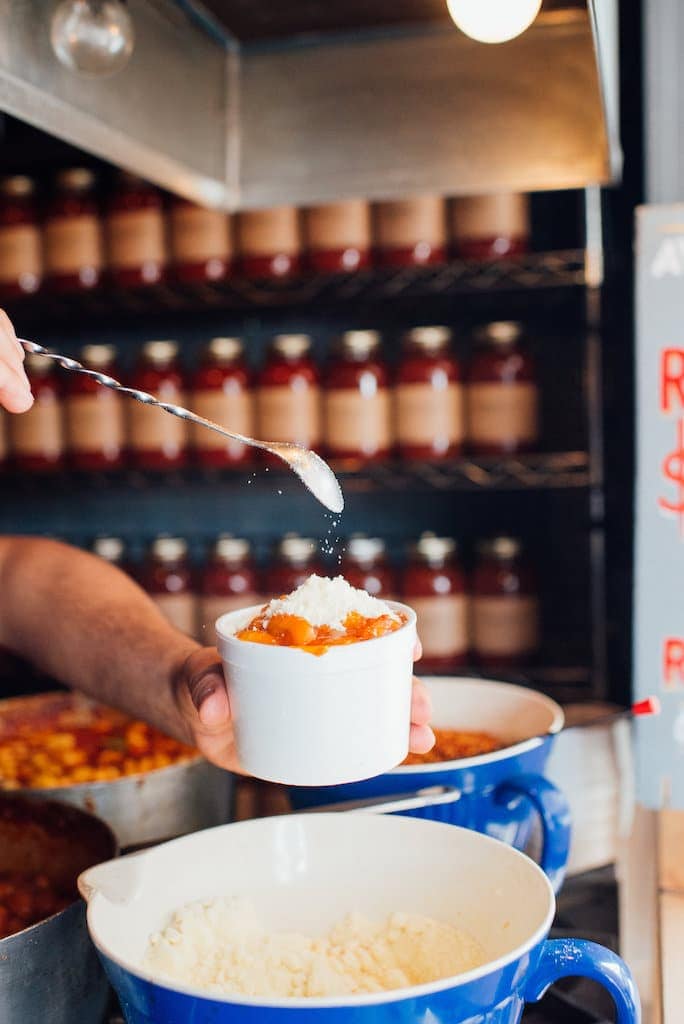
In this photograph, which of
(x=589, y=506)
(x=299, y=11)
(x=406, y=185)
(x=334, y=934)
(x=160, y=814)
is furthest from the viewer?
(x=589, y=506)

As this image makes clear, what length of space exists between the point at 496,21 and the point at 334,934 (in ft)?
2.53

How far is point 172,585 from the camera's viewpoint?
86.0 inches

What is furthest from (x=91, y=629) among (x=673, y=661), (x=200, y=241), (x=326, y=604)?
(x=200, y=241)

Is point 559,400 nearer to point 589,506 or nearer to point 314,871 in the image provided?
point 589,506

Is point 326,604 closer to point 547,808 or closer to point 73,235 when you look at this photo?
point 547,808

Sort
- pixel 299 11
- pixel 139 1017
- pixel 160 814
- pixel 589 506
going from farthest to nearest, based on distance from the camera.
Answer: pixel 589 506 → pixel 299 11 → pixel 160 814 → pixel 139 1017

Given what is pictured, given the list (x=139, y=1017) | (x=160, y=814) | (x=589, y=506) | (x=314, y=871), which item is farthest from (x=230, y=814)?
(x=589, y=506)

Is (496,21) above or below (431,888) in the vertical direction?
above

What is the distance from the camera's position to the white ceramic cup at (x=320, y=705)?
71 centimetres

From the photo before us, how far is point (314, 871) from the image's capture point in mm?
847

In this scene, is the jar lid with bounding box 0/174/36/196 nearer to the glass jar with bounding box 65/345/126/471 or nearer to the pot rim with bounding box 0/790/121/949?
the glass jar with bounding box 65/345/126/471

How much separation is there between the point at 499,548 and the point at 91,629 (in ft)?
3.35

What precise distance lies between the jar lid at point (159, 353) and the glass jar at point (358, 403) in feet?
1.10

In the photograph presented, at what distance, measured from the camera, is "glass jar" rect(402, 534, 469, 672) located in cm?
206
